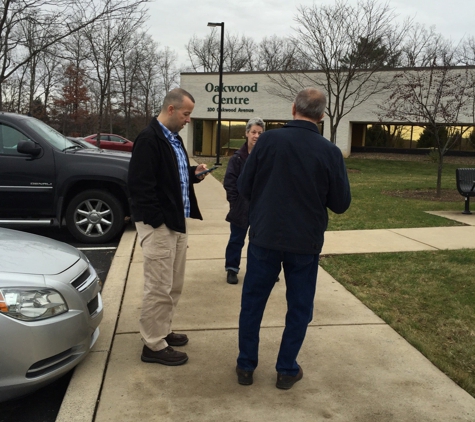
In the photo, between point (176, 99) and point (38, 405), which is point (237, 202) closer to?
point (176, 99)

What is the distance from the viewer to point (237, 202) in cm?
527

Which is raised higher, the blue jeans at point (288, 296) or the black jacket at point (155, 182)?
the black jacket at point (155, 182)

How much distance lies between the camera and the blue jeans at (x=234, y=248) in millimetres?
5463

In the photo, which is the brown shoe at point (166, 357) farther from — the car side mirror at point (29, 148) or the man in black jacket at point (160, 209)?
the car side mirror at point (29, 148)

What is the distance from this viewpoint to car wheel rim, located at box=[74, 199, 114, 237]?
7.43m

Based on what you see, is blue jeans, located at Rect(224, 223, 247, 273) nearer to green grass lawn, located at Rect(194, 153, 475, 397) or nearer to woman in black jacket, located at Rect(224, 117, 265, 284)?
woman in black jacket, located at Rect(224, 117, 265, 284)

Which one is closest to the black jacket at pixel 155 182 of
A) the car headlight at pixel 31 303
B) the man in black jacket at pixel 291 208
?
the man in black jacket at pixel 291 208

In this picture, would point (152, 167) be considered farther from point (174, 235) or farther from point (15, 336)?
point (15, 336)

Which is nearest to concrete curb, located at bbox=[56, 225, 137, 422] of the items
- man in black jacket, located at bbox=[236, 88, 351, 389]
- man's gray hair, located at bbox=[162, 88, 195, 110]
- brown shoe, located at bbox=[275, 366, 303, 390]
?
man in black jacket, located at bbox=[236, 88, 351, 389]

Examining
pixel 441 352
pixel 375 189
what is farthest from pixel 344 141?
pixel 441 352

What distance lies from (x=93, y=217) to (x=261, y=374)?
468 cm

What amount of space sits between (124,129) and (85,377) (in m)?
55.0

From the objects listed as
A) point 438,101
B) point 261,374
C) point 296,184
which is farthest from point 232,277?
point 438,101

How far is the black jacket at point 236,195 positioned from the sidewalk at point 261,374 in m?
0.71
